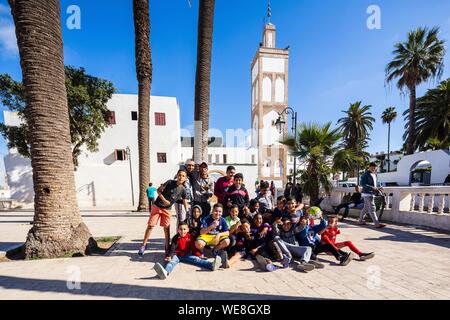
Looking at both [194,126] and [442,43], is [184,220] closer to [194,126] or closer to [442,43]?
[194,126]

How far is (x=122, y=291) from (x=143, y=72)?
32.3 ft

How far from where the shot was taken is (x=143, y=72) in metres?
9.89

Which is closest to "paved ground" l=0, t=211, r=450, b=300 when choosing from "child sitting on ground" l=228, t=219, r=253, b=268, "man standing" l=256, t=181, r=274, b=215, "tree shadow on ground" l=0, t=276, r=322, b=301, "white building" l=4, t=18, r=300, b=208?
"tree shadow on ground" l=0, t=276, r=322, b=301

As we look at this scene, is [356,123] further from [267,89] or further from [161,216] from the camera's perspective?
[161,216]

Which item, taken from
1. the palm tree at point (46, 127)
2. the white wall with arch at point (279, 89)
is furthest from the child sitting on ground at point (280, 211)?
the white wall with arch at point (279, 89)

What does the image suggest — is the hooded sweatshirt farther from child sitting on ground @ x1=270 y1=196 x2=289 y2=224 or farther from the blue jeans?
the blue jeans

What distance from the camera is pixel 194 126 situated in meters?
6.38

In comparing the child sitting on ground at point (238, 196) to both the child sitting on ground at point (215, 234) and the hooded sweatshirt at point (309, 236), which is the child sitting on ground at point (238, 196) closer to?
the child sitting on ground at point (215, 234)

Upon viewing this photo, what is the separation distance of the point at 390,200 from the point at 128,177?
714 inches

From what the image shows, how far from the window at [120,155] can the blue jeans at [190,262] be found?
1672cm

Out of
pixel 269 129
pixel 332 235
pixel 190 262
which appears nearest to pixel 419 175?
pixel 269 129

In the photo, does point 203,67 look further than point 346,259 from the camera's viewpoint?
Yes

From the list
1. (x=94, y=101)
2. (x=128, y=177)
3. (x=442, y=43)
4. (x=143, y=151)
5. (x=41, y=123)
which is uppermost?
(x=442, y=43)

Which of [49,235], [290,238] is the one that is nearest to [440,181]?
[290,238]
